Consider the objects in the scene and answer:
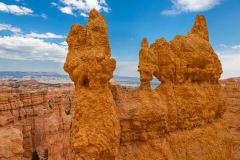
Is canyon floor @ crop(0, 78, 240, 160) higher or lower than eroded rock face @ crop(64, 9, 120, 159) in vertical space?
lower

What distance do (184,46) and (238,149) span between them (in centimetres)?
1837

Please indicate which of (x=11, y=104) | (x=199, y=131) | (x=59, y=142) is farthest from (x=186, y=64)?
(x=11, y=104)

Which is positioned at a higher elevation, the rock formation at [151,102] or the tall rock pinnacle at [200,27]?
the tall rock pinnacle at [200,27]

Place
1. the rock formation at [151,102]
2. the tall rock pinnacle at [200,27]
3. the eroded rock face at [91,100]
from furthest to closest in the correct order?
the tall rock pinnacle at [200,27] → the rock formation at [151,102] → the eroded rock face at [91,100]

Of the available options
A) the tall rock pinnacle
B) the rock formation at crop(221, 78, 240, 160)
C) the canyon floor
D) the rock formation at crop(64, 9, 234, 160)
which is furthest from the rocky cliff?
the rock formation at crop(221, 78, 240, 160)

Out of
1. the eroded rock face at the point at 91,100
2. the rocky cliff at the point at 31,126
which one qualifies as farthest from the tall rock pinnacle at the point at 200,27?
the rocky cliff at the point at 31,126

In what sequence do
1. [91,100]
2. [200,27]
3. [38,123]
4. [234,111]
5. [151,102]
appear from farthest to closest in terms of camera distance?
[38,123]
[234,111]
[200,27]
[151,102]
[91,100]

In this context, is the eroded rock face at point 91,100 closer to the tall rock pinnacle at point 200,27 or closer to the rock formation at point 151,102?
the rock formation at point 151,102

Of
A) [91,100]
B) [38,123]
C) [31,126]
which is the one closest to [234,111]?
[91,100]

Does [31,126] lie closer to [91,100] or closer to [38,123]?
[38,123]

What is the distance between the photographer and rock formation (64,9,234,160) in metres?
7.95

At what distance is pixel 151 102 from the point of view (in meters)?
9.76

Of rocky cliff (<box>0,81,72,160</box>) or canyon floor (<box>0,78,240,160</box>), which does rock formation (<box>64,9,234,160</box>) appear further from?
rocky cliff (<box>0,81,72,160</box>)

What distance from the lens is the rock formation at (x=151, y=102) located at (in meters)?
7.95
